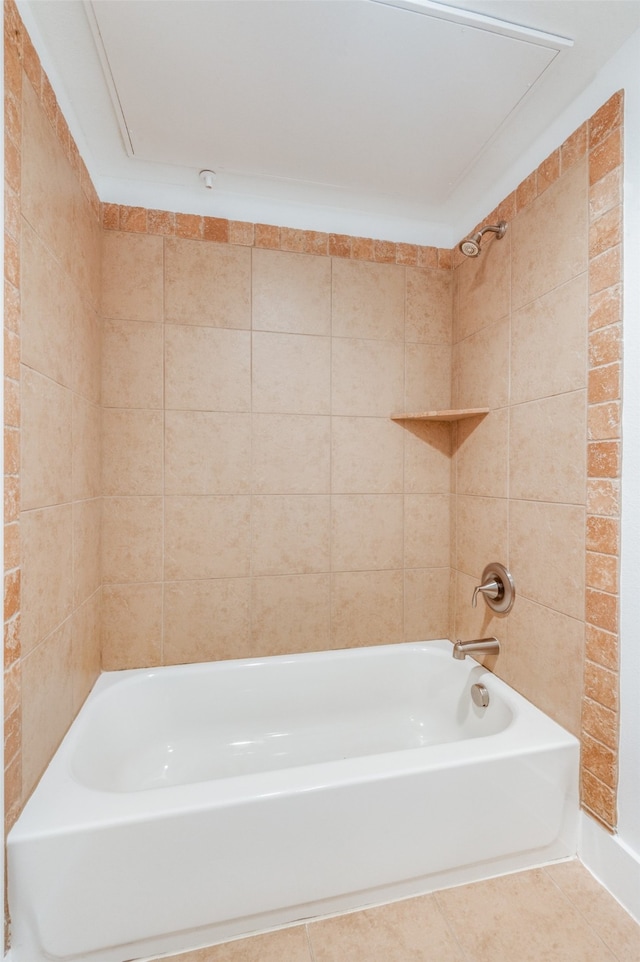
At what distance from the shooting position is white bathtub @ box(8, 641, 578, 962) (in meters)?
1.03

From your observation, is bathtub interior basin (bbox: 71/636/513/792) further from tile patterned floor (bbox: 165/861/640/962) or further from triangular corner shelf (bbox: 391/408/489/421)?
triangular corner shelf (bbox: 391/408/489/421)

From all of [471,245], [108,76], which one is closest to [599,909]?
[471,245]

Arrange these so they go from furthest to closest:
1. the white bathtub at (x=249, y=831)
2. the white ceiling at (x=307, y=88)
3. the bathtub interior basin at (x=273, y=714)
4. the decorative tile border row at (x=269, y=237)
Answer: the decorative tile border row at (x=269, y=237) → the bathtub interior basin at (x=273, y=714) → the white ceiling at (x=307, y=88) → the white bathtub at (x=249, y=831)

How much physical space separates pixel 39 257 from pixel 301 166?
103 cm

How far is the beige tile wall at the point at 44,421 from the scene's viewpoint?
1.03m

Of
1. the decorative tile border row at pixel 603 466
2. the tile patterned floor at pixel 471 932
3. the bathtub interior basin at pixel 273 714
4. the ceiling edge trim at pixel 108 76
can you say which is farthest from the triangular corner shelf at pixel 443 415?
the tile patterned floor at pixel 471 932

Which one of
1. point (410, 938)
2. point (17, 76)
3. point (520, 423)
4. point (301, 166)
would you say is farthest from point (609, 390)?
point (17, 76)

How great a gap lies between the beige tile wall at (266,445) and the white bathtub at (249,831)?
0.46 metres

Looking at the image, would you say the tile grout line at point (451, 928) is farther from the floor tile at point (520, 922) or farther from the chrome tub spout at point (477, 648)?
the chrome tub spout at point (477, 648)

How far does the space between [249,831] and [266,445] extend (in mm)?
1294

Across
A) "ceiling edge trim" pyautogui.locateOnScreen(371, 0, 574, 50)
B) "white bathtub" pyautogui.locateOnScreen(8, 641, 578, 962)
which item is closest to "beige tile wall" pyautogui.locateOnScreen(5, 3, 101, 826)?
"white bathtub" pyautogui.locateOnScreen(8, 641, 578, 962)

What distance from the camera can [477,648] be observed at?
1.74 meters

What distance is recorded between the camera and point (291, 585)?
196 centimetres

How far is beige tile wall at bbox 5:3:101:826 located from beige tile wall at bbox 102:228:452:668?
184 mm
